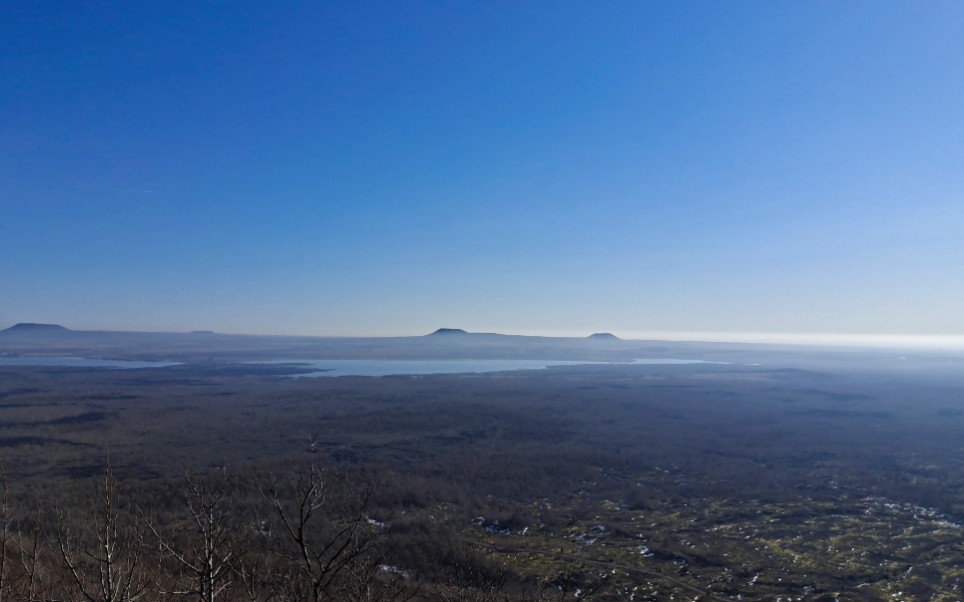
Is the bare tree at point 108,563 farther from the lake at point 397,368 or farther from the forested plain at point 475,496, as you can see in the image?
the lake at point 397,368

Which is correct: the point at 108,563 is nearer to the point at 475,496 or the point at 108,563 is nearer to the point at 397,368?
the point at 475,496

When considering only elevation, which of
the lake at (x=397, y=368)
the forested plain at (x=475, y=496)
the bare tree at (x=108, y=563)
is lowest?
the forested plain at (x=475, y=496)

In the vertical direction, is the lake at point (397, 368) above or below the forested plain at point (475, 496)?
above

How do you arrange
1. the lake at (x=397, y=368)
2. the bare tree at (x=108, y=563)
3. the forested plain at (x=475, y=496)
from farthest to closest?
the lake at (x=397, y=368) < the forested plain at (x=475, y=496) < the bare tree at (x=108, y=563)

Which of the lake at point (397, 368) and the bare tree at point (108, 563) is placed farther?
the lake at point (397, 368)

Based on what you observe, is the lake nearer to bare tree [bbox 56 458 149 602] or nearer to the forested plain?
the forested plain

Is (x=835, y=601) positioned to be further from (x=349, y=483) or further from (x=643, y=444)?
(x=643, y=444)

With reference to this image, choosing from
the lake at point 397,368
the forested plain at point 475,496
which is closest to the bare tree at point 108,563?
the forested plain at point 475,496

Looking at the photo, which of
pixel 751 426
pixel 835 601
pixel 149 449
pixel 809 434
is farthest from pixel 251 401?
pixel 835 601
